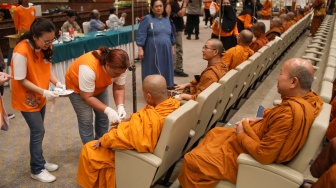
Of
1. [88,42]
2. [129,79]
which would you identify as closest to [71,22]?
[88,42]

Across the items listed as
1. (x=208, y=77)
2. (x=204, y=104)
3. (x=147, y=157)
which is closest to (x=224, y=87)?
(x=208, y=77)

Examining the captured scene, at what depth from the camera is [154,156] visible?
1.83 m

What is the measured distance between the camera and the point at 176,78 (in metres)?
5.14

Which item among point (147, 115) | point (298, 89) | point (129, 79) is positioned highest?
point (298, 89)

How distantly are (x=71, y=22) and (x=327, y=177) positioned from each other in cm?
481

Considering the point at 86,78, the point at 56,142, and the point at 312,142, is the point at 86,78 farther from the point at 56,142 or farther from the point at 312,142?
the point at 312,142

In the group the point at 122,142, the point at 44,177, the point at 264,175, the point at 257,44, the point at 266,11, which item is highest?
the point at 266,11

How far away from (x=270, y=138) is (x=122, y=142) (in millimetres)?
779

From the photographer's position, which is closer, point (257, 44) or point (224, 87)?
point (224, 87)

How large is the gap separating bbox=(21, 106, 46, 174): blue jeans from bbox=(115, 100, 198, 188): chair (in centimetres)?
69

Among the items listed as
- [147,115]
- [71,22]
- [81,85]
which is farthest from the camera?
[71,22]

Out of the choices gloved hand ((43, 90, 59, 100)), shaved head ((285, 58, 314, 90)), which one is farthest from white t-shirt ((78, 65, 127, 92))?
shaved head ((285, 58, 314, 90))

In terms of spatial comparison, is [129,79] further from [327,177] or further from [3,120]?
[327,177]

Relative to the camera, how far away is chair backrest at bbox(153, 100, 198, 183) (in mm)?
1749
